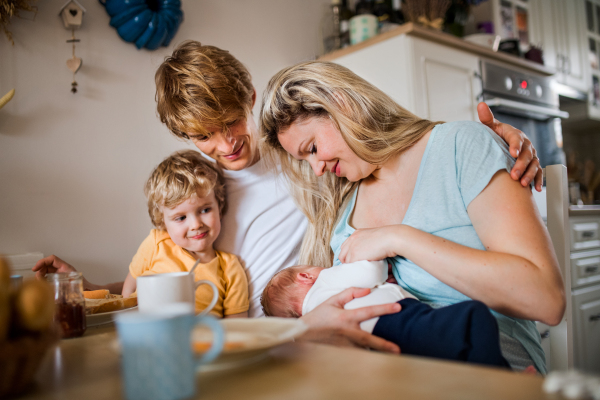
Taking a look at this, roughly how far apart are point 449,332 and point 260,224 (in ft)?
3.08

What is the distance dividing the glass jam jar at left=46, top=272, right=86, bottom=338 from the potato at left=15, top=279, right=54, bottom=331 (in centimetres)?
34

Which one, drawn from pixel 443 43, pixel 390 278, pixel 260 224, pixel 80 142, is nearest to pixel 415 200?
pixel 390 278

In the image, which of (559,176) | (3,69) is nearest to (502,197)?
(559,176)

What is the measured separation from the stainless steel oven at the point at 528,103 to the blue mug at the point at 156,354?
276cm

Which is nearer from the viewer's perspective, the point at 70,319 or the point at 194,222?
the point at 70,319

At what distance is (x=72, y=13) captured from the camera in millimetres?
1825

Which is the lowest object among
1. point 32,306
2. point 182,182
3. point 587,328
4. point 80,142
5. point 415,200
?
point 587,328

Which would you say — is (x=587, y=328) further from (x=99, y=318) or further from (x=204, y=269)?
(x=99, y=318)

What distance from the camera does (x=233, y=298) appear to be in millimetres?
Result: 1431

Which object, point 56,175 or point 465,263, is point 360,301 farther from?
point 56,175

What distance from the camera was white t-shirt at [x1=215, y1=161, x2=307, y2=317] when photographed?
5.04ft

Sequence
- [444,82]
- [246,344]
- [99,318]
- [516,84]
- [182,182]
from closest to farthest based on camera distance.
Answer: [246,344] < [99,318] < [182,182] < [444,82] < [516,84]

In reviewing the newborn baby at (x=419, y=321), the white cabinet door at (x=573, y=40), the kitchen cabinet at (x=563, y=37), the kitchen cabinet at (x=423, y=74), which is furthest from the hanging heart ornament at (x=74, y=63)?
the white cabinet door at (x=573, y=40)

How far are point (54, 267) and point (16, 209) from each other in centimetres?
53
